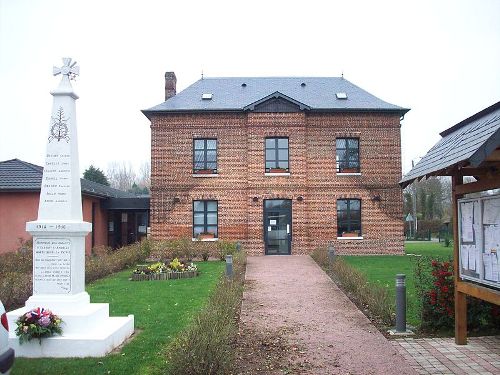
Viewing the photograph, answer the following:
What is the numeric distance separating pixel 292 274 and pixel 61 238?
10460 mm

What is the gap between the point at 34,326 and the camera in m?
7.24

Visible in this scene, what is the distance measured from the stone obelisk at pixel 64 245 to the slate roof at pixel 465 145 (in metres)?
5.36

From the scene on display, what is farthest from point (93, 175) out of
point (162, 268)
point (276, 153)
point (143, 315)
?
point (143, 315)

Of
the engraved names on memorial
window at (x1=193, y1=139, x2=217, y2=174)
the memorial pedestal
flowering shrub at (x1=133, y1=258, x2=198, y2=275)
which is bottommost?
flowering shrub at (x1=133, y1=258, x2=198, y2=275)

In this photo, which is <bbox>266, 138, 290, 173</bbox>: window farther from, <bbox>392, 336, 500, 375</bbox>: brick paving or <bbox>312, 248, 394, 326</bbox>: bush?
<bbox>392, 336, 500, 375</bbox>: brick paving

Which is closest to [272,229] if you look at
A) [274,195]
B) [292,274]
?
[274,195]

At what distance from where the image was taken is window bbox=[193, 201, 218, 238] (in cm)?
2506

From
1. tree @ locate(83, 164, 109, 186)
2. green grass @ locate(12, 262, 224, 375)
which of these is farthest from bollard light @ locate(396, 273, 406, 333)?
tree @ locate(83, 164, 109, 186)

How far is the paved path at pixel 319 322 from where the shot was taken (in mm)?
7118

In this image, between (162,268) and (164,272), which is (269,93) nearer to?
(162,268)

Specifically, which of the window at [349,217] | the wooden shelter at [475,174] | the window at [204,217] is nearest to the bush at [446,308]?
the wooden shelter at [475,174]

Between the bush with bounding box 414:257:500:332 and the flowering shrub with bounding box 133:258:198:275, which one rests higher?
the bush with bounding box 414:257:500:332

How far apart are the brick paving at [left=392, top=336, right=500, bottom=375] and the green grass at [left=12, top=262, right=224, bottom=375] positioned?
11.6 ft

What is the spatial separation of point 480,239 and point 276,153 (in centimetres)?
1810
